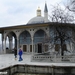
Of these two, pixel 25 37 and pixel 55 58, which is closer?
pixel 55 58

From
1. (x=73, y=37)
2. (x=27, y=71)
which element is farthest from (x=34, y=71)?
(x=73, y=37)

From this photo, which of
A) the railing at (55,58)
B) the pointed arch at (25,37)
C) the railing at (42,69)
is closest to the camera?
the railing at (42,69)


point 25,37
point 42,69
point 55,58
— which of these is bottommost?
point 42,69

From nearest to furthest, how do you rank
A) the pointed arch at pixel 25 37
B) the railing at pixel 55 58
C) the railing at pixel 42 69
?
the railing at pixel 42 69, the railing at pixel 55 58, the pointed arch at pixel 25 37

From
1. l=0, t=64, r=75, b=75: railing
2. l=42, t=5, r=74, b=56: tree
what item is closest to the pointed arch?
l=42, t=5, r=74, b=56: tree

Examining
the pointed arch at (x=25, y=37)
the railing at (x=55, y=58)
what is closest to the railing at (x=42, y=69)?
the railing at (x=55, y=58)

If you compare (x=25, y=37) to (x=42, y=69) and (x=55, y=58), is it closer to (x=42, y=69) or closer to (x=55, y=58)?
(x=55, y=58)

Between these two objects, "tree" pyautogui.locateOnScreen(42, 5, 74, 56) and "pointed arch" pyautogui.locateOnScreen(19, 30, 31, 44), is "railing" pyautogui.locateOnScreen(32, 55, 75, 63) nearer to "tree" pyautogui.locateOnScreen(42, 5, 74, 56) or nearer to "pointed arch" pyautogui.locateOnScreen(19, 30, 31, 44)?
"tree" pyautogui.locateOnScreen(42, 5, 74, 56)

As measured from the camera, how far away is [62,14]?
18.2m

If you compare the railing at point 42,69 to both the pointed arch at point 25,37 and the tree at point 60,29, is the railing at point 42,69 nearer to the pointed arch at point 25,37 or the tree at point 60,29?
the tree at point 60,29

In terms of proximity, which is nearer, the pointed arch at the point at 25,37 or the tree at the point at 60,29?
the tree at the point at 60,29

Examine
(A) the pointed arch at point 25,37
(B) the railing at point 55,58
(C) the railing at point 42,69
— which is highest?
(A) the pointed arch at point 25,37

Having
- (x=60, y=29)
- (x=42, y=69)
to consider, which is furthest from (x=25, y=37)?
(x=42, y=69)

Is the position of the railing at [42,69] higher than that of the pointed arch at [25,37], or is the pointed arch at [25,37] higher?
the pointed arch at [25,37]
